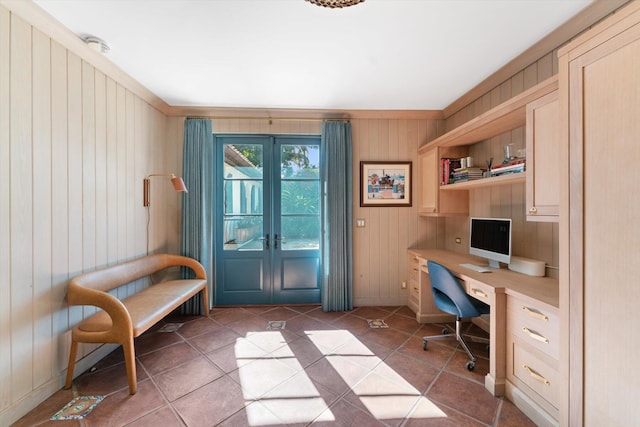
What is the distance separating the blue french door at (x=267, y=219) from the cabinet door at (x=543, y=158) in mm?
2385

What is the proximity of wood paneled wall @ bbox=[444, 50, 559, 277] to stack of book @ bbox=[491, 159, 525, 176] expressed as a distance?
0.35 m

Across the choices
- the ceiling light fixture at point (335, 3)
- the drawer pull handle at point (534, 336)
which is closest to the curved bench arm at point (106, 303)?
the ceiling light fixture at point (335, 3)

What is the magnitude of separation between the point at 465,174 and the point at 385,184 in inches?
41.5

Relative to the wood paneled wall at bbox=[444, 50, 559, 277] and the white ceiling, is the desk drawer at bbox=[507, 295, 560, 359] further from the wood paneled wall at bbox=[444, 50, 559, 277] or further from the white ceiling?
the white ceiling

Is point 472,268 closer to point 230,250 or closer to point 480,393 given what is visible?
point 480,393

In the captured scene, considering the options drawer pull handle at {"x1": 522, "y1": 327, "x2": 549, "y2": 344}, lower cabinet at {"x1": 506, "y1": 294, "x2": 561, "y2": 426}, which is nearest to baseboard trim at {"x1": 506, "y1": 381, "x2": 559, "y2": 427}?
lower cabinet at {"x1": 506, "y1": 294, "x2": 561, "y2": 426}

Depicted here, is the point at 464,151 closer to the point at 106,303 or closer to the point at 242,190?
the point at 242,190

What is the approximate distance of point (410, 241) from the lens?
3.56m

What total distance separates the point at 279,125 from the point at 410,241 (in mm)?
2550

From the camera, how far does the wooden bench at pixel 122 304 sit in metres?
1.86

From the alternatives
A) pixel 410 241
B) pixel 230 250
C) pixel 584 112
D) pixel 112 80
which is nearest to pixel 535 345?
pixel 584 112

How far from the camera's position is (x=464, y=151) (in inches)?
123

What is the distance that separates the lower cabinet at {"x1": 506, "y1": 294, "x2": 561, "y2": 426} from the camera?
59.1 inches

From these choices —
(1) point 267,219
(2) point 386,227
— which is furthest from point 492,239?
(1) point 267,219
